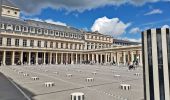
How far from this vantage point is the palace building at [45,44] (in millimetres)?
60219

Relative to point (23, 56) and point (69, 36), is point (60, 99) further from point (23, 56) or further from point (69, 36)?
point (69, 36)

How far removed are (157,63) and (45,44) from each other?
221 ft

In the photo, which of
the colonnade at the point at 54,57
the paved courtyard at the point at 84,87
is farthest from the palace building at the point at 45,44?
the paved courtyard at the point at 84,87

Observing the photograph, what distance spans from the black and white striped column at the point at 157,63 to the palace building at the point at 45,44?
49898mm

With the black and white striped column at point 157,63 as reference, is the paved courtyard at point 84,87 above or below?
below

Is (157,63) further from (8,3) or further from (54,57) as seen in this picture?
(8,3)

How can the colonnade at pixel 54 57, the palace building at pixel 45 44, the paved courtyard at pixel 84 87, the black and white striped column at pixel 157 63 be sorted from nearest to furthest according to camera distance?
the black and white striped column at pixel 157 63 < the paved courtyard at pixel 84 87 < the palace building at pixel 45 44 < the colonnade at pixel 54 57

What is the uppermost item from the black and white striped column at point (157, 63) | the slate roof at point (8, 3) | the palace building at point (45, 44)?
the slate roof at point (8, 3)

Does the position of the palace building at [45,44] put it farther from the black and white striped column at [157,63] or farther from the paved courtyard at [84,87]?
the black and white striped column at [157,63]

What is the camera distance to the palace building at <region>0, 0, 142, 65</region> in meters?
60.2

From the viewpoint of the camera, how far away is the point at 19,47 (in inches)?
2425

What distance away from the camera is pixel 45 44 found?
232ft

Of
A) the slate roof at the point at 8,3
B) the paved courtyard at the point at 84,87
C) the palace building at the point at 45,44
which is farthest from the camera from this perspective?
the slate roof at the point at 8,3

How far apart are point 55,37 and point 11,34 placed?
19.3 meters
